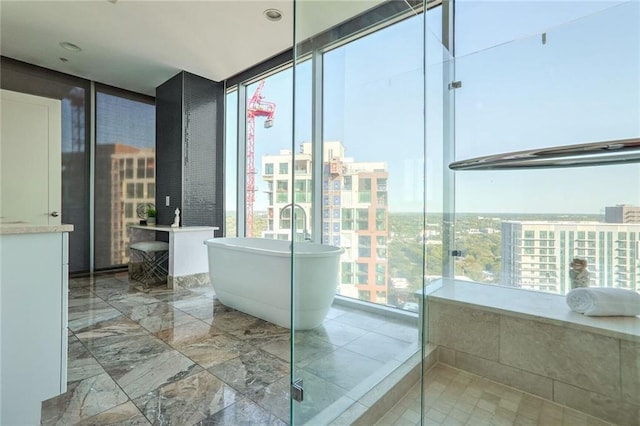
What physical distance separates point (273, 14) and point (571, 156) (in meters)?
2.76

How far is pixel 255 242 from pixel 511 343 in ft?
8.42

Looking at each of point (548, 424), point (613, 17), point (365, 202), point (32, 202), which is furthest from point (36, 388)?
point (613, 17)

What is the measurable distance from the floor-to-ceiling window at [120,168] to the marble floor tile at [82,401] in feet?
11.5

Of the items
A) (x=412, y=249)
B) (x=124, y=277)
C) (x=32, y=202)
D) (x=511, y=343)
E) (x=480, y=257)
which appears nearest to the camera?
(x=511, y=343)

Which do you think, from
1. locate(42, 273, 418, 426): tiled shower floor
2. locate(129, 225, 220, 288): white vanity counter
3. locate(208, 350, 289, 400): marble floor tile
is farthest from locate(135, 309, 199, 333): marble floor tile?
locate(129, 225, 220, 288): white vanity counter

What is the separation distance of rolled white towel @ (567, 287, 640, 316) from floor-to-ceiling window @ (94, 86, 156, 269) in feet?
17.2

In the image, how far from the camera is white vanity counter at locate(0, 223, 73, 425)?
4.09 ft

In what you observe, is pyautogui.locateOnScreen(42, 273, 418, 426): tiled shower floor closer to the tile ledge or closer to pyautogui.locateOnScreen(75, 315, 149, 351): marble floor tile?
pyautogui.locateOnScreen(75, 315, 149, 351): marble floor tile

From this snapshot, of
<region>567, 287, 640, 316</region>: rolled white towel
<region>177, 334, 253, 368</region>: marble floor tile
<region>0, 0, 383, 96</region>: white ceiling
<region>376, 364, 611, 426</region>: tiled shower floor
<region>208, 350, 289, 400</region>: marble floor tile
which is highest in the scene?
<region>0, 0, 383, 96</region>: white ceiling

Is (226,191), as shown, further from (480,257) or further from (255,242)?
(480,257)

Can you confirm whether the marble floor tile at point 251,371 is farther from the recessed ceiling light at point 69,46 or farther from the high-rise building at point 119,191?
the recessed ceiling light at point 69,46

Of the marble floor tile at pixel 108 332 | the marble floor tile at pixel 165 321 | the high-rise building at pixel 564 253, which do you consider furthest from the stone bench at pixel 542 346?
the marble floor tile at pixel 108 332

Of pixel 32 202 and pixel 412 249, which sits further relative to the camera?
pixel 32 202

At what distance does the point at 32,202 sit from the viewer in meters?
3.76
